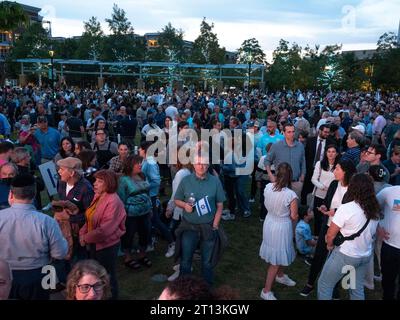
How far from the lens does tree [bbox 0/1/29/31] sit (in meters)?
11.7

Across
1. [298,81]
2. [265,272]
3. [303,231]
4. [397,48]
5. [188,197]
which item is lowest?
[265,272]

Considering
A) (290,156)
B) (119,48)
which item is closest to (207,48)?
(119,48)

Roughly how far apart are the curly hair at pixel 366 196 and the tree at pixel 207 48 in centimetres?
5474

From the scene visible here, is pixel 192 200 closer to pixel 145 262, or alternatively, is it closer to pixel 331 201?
pixel 331 201

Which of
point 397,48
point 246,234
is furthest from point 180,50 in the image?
point 246,234

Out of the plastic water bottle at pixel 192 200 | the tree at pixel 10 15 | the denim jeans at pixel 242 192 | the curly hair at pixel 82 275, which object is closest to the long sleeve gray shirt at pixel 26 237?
the curly hair at pixel 82 275

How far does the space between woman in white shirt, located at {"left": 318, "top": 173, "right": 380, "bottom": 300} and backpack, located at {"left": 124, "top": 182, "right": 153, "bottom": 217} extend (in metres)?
2.56

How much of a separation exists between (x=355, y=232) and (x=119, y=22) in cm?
6296

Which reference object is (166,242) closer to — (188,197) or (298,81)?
(188,197)

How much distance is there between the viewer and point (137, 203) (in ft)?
17.3

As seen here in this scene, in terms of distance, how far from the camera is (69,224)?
13.8ft

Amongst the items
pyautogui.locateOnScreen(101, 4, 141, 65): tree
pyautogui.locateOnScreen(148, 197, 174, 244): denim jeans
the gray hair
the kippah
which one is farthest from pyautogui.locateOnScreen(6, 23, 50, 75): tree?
the kippah

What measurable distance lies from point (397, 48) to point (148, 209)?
161ft

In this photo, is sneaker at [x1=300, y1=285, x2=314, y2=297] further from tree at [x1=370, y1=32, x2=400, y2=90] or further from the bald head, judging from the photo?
tree at [x1=370, y1=32, x2=400, y2=90]
